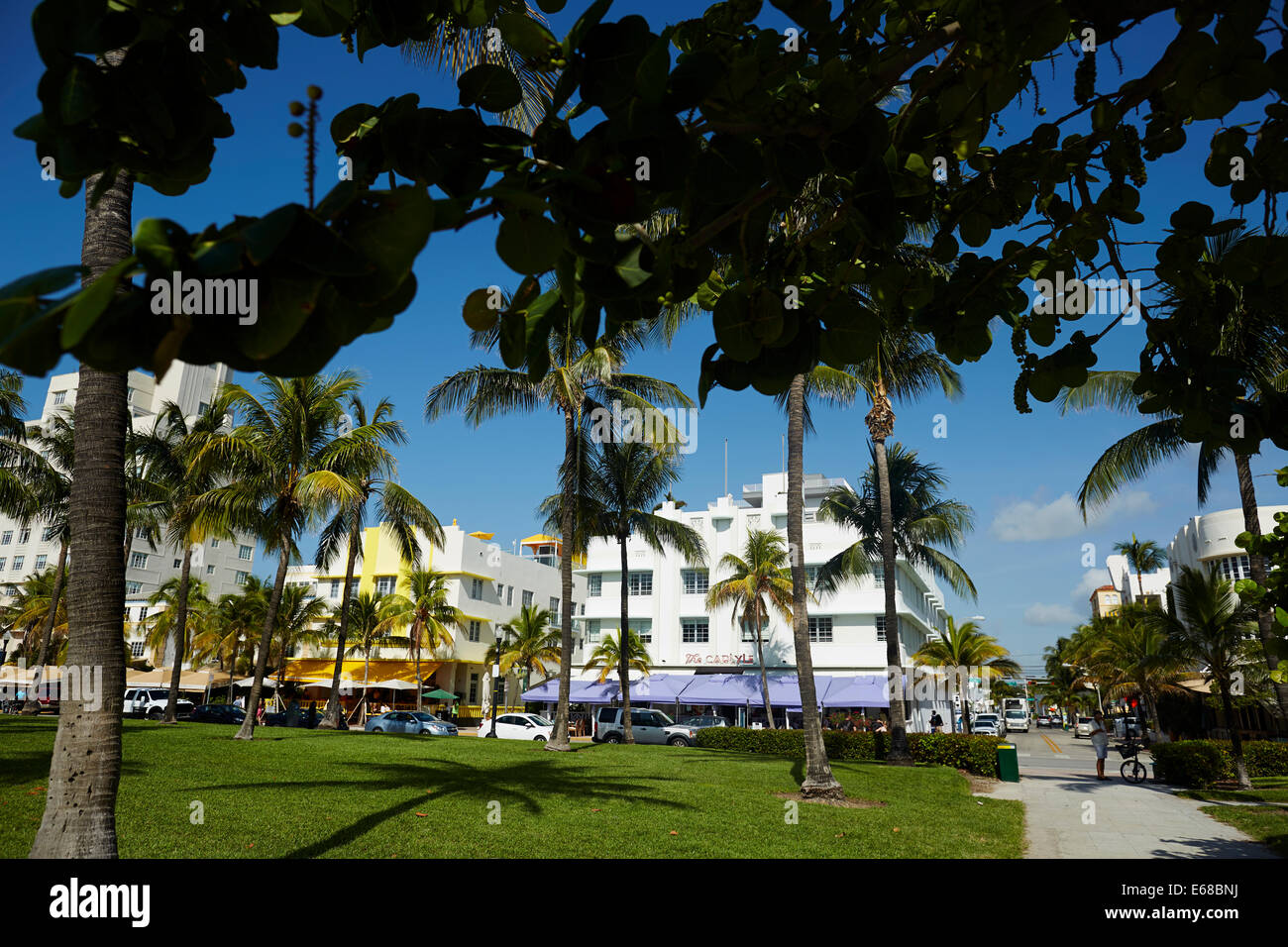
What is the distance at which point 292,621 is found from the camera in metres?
44.9

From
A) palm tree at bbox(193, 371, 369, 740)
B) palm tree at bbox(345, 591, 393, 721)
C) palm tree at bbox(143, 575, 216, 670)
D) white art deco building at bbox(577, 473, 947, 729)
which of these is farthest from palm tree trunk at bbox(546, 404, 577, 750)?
palm tree at bbox(143, 575, 216, 670)

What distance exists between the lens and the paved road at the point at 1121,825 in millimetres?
9938

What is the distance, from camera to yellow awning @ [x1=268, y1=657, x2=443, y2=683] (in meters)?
46.9

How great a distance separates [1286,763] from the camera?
21.2m

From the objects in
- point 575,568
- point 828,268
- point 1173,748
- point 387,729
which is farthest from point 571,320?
point 575,568

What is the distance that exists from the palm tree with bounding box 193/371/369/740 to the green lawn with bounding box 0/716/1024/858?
527 centimetres

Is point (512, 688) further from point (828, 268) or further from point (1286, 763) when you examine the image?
point (828, 268)

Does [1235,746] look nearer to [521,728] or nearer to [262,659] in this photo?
[521,728]

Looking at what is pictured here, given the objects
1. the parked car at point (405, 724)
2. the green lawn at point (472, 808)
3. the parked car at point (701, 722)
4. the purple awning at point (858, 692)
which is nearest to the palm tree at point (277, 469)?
the green lawn at point (472, 808)

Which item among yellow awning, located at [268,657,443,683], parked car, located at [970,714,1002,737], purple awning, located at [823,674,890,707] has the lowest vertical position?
parked car, located at [970,714,1002,737]

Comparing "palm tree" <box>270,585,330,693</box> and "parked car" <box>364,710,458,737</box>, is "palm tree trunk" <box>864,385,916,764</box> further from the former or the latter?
"palm tree" <box>270,585,330,693</box>

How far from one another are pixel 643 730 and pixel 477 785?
19641mm

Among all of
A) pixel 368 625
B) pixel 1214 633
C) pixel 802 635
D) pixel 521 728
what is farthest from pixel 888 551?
pixel 368 625

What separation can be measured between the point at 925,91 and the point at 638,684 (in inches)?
1660
